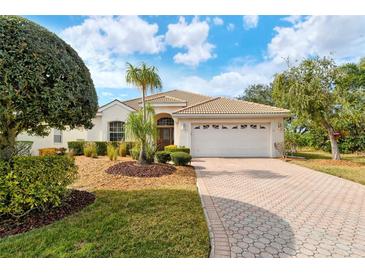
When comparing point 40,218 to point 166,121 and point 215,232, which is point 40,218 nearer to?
point 215,232

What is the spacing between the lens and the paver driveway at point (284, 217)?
3441 mm

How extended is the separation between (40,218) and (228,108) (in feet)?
50.3

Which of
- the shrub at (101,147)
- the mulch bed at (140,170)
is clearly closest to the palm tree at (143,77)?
the mulch bed at (140,170)

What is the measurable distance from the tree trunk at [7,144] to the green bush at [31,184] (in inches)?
10.2

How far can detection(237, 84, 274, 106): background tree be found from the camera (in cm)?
3822

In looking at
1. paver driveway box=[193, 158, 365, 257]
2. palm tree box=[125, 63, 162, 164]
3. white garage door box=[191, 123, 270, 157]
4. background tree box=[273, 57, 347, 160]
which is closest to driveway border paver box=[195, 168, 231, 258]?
paver driveway box=[193, 158, 365, 257]

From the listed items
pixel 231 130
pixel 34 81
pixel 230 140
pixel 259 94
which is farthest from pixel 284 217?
pixel 259 94

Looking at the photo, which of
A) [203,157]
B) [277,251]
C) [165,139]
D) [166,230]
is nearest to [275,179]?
[277,251]

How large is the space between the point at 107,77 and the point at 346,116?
51.3 ft

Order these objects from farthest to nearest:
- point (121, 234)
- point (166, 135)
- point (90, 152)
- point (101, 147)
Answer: point (166, 135) → point (101, 147) → point (90, 152) → point (121, 234)

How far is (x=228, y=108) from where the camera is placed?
1738 cm

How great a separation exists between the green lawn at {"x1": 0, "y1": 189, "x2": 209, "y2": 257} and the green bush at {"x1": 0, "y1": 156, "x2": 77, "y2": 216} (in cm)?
69

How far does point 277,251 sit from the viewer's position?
3.35m
